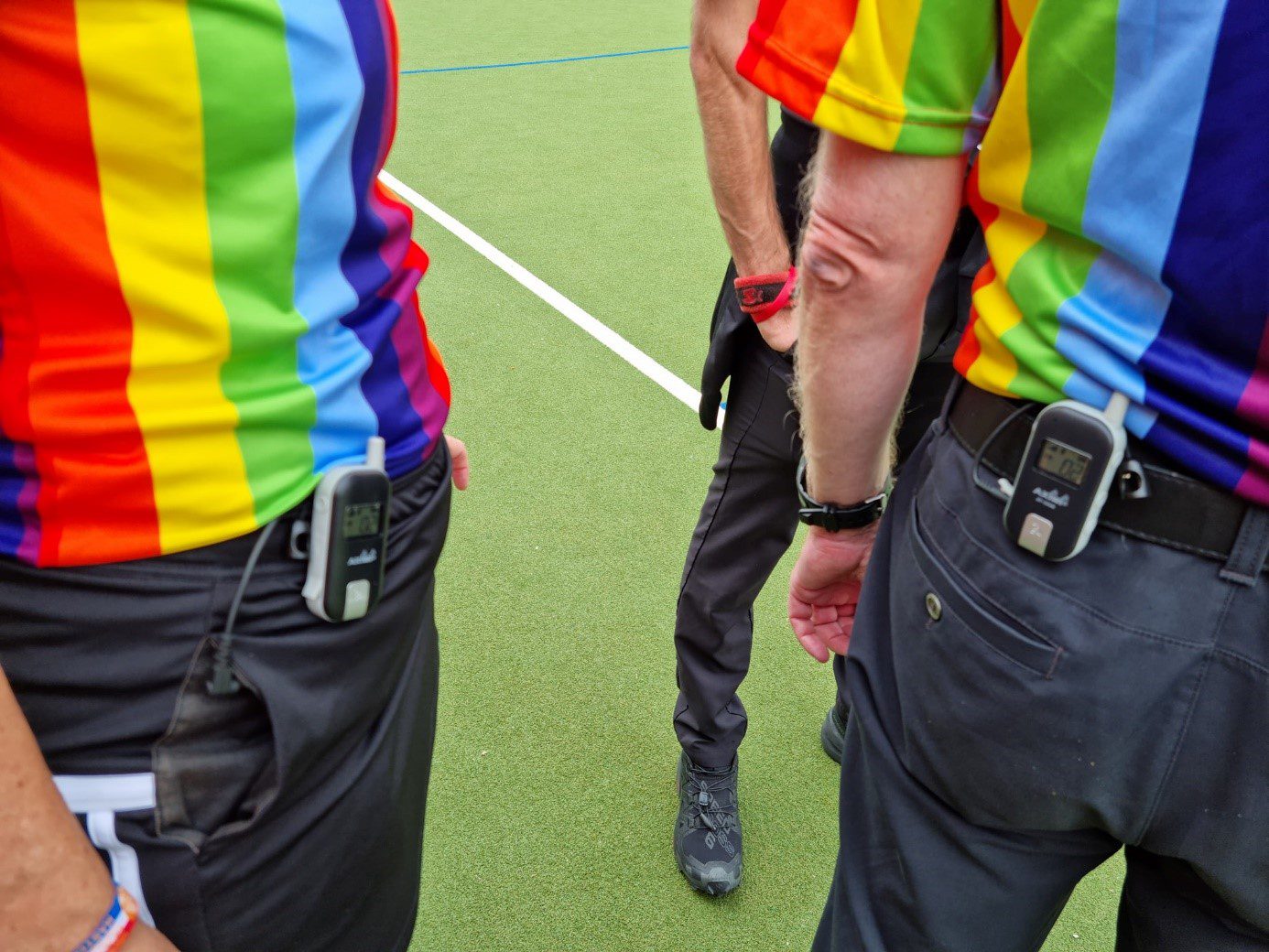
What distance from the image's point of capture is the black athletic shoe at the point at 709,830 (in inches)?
86.8

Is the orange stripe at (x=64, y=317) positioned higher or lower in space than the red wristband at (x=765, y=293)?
higher

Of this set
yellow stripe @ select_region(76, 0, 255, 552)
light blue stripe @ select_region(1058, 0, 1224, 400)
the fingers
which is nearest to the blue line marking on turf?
the fingers

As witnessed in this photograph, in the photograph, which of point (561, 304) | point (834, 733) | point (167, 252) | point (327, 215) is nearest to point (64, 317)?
point (167, 252)

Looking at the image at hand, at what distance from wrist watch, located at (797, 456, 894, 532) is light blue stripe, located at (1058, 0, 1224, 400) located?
18.4 inches

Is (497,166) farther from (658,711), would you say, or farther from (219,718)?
(219,718)

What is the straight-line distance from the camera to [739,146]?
1.83m

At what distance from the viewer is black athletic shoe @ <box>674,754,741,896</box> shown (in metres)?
2.21

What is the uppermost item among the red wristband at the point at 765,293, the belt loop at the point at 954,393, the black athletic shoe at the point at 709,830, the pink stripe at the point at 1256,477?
the pink stripe at the point at 1256,477

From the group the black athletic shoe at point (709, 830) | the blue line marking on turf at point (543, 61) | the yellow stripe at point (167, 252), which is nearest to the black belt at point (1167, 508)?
the yellow stripe at point (167, 252)

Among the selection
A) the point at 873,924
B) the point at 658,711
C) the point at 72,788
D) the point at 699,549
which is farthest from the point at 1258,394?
the point at 658,711

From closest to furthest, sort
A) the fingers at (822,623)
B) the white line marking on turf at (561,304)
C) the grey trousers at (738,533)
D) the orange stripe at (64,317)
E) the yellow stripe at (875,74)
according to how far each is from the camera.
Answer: the orange stripe at (64,317)
the yellow stripe at (875,74)
the fingers at (822,623)
the grey trousers at (738,533)
the white line marking on turf at (561,304)

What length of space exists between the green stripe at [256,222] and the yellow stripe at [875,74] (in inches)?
19.2

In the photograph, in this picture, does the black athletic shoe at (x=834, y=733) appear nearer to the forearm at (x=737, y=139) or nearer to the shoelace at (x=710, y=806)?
the shoelace at (x=710, y=806)

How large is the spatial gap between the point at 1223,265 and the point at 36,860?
98 cm
